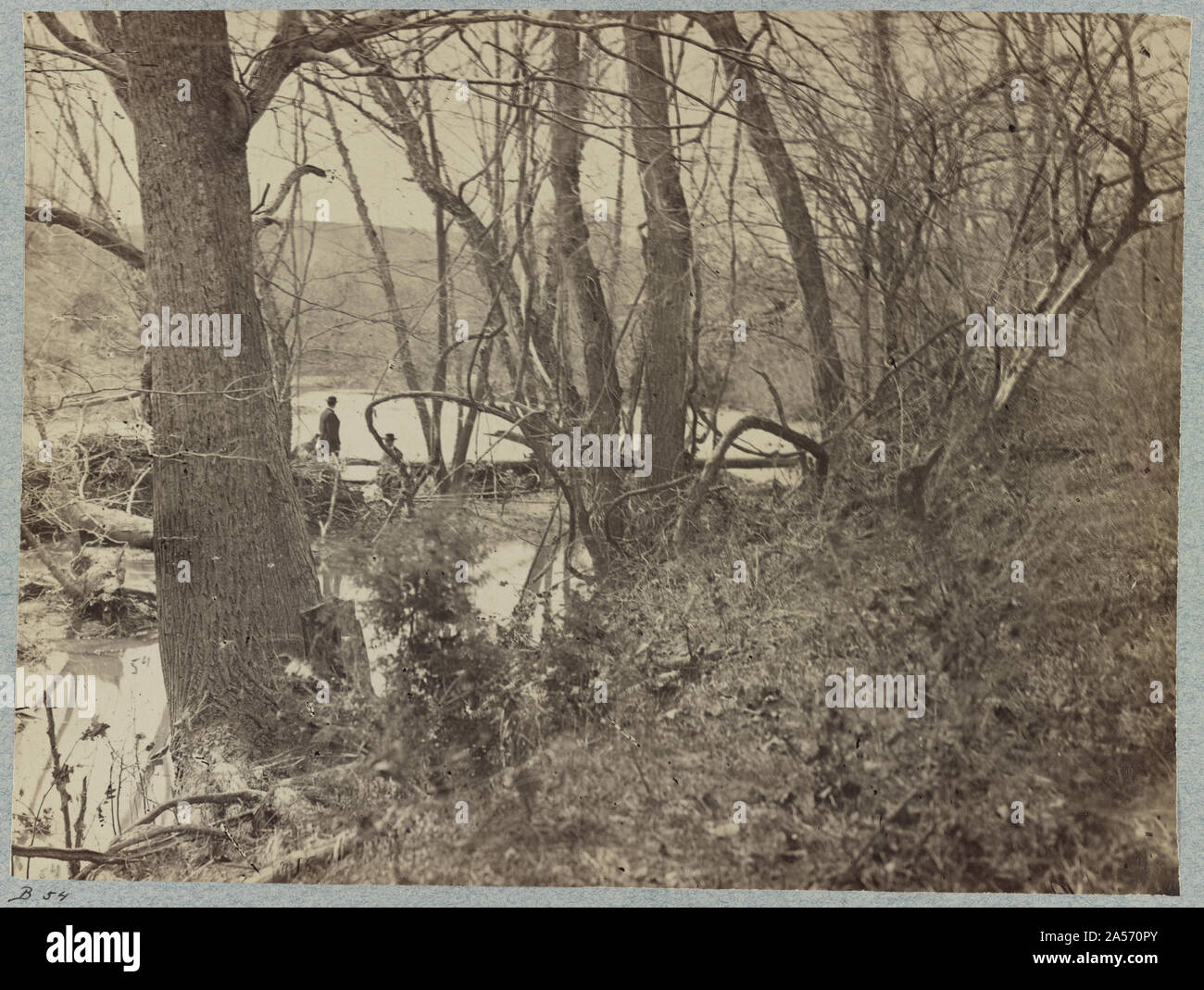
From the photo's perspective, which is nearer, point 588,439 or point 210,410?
point 210,410

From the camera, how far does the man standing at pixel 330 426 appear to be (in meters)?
5.38

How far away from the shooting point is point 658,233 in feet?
17.7

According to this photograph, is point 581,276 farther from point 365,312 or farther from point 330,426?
point 330,426

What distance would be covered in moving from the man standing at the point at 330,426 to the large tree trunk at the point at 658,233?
5.85ft

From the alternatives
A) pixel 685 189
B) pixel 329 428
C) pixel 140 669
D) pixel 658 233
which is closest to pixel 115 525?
pixel 140 669

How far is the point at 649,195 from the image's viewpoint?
5.39 m

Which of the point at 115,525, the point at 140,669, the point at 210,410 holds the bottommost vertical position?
the point at 140,669

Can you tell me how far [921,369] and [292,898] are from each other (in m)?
4.69

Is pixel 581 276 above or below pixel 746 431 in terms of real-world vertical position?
above

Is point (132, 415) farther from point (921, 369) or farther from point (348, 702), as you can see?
point (921, 369)

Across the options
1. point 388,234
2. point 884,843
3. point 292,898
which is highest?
point 388,234

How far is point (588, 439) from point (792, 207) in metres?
1.79

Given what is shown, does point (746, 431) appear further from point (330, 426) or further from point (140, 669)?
point (140, 669)

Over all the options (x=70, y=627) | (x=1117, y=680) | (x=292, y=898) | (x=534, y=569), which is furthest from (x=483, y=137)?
(x=1117, y=680)
